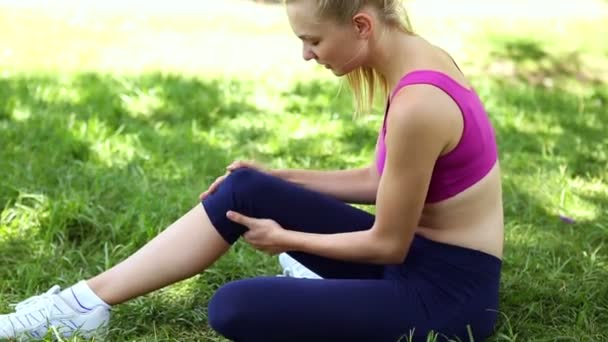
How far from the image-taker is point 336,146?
4.55 meters

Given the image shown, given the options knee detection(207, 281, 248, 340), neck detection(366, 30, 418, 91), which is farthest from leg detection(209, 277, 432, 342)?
neck detection(366, 30, 418, 91)

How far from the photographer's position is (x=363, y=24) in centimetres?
217

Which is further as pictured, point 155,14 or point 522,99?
point 155,14

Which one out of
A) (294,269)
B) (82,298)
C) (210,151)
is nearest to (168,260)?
(82,298)

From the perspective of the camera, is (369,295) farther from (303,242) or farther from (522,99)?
(522,99)

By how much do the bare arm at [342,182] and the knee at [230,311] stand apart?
54 centimetres

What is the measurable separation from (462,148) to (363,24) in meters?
0.38

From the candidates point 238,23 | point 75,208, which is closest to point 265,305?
point 75,208

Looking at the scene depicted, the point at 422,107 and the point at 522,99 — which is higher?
the point at 422,107

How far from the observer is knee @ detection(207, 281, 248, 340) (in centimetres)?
210

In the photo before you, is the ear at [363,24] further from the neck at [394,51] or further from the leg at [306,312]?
the leg at [306,312]

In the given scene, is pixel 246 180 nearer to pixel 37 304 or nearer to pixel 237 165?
pixel 237 165

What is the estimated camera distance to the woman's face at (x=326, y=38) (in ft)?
7.13

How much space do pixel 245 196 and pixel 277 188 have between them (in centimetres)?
9
